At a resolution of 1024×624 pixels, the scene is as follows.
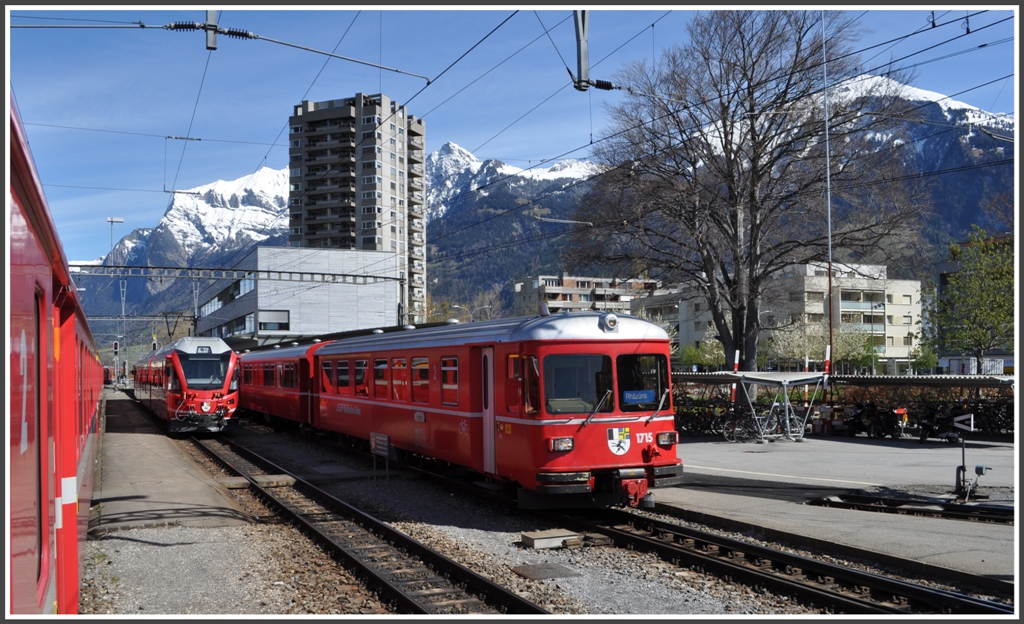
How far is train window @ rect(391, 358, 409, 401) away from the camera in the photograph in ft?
52.3

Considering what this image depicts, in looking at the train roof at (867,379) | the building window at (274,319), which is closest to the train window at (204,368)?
the train roof at (867,379)

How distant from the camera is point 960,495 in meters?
13.3

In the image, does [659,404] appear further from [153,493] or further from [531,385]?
[153,493]

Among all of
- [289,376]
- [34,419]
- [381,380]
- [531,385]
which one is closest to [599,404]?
[531,385]

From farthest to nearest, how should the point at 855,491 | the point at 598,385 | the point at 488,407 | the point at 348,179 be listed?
the point at 348,179
the point at 855,491
the point at 488,407
the point at 598,385

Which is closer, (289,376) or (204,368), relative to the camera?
(204,368)

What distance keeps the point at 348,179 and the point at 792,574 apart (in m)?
97.4

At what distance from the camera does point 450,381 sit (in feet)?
45.8

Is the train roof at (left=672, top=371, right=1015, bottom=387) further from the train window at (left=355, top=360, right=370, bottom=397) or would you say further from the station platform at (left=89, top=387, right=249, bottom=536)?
the station platform at (left=89, top=387, right=249, bottom=536)

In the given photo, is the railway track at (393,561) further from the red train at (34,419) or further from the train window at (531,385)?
the red train at (34,419)

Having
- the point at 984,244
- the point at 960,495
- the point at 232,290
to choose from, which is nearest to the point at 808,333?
the point at 984,244

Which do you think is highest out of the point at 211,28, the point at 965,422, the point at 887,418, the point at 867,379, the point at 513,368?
the point at 211,28

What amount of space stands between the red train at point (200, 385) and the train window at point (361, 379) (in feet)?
28.1

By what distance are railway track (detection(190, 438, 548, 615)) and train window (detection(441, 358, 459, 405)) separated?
233cm
